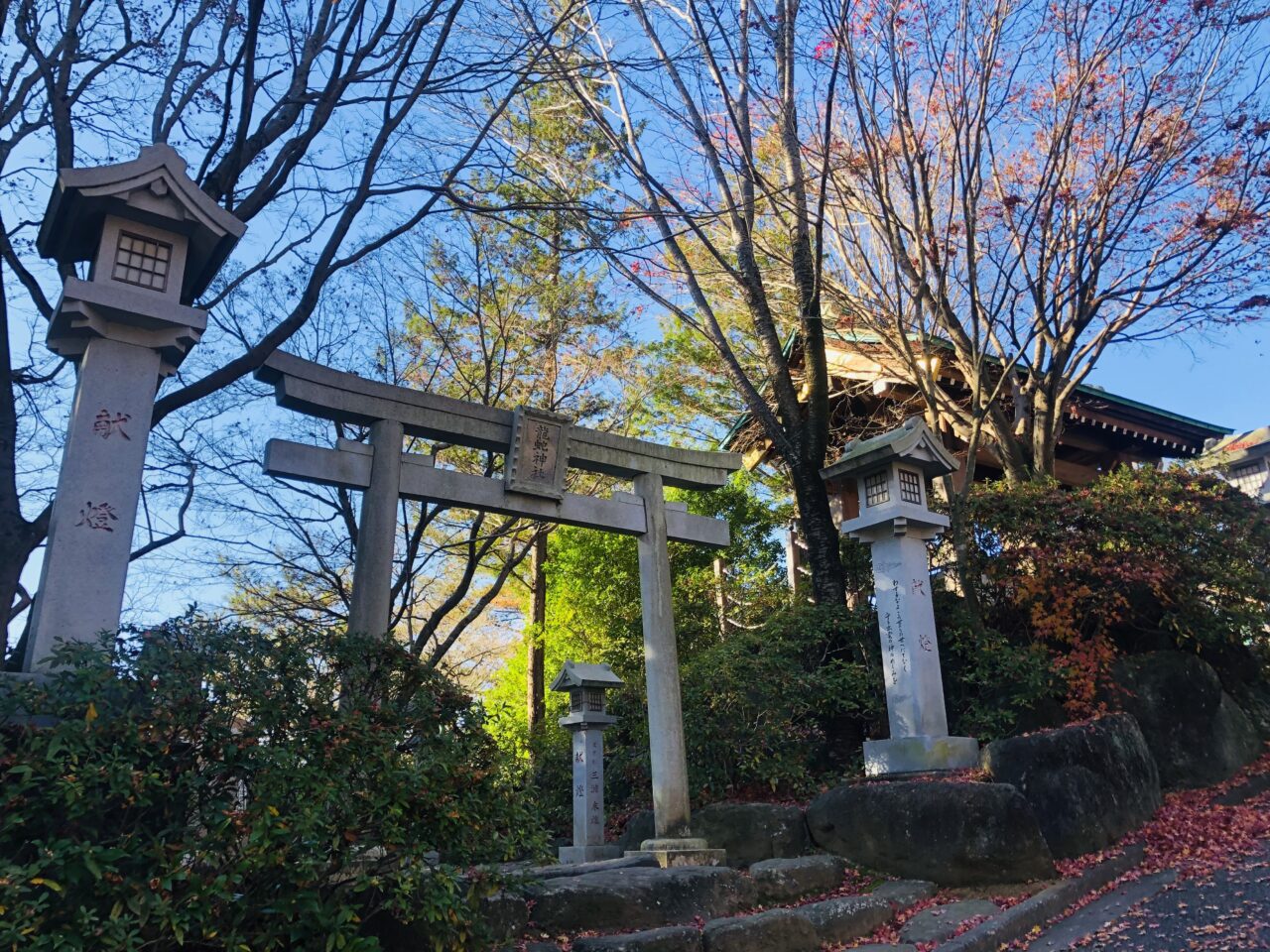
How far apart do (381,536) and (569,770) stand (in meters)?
6.12

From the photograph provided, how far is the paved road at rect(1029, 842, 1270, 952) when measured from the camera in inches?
227

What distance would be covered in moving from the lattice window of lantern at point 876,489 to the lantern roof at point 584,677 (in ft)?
13.3

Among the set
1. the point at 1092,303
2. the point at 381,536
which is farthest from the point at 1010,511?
the point at 381,536

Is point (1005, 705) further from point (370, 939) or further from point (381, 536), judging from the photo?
point (370, 939)

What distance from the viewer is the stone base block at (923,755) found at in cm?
916

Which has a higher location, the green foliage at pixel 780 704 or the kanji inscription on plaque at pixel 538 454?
the kanji inscription on plaque at pixel 538 454

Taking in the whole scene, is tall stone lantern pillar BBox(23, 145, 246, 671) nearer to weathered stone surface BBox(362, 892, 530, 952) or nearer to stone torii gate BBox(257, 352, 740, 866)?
stone torii gate BBox(257, 352, 740, 866)

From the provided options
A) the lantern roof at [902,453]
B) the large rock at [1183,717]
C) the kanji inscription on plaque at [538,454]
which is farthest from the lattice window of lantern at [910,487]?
the kanji inscription on plaque at [538,454]

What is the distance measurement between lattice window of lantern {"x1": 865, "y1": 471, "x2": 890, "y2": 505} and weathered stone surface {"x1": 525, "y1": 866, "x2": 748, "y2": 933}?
483 centimetres

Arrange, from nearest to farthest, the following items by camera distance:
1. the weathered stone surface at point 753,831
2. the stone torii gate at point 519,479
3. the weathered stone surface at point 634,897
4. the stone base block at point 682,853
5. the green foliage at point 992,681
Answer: the weathered stone surface at point 634,897 < the stone torii gate at point 519,479 < the stone base block at point 682,853 < the weathered stone surface at point 753,831 < the green foliage at point 992,681

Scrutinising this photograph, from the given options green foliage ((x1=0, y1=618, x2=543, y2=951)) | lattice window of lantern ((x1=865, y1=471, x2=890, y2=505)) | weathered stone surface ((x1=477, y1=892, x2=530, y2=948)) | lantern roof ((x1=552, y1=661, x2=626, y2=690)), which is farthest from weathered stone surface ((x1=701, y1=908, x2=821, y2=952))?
lantern roof ((x1=552, y1=661, x2=626, y2=690))

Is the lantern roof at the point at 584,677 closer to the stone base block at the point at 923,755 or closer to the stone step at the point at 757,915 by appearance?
the stone base block at the point at 923,755

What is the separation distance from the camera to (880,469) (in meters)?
10.5

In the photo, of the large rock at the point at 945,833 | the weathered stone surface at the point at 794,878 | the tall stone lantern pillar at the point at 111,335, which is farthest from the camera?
the large rock at the point at 945,833
